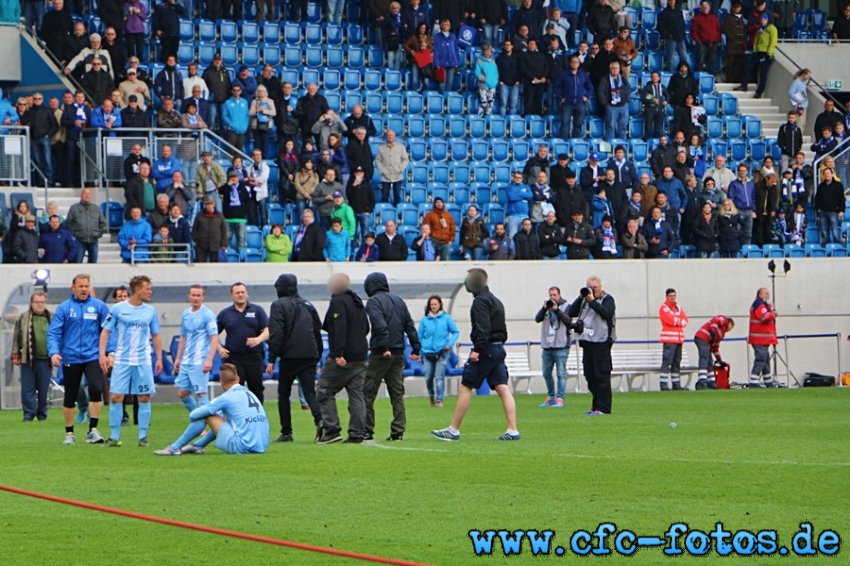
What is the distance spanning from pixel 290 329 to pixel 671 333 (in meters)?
15.0

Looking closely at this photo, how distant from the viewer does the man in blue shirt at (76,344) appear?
18.0 metres

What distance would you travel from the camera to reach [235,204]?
30266 mm

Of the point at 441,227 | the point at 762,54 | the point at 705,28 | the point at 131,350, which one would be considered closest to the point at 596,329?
the point at 131,350

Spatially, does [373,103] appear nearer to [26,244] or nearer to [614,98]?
[614,98]

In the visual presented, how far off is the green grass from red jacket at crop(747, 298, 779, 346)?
12070 millimetres

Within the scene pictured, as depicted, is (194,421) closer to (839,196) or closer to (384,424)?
(384,424)

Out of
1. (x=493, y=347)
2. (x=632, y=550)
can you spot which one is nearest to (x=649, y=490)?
(x=632, y=550)

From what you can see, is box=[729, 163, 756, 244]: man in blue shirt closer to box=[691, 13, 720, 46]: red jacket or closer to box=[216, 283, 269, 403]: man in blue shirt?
box=[691, 13, 720, 46]: red jacket

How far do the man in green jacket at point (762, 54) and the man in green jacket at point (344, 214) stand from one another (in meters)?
13.5

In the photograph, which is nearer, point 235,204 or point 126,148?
point 126,148

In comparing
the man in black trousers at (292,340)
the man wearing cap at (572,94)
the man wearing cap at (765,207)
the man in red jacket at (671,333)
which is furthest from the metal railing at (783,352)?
the man in black trousers at (292,340)

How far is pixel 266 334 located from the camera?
60.6ft

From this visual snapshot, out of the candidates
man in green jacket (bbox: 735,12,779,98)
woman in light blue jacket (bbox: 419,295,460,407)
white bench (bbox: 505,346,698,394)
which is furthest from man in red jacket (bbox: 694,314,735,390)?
man in green jacket (bbox: 735,12,779,98)

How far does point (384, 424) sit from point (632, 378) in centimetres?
1294
